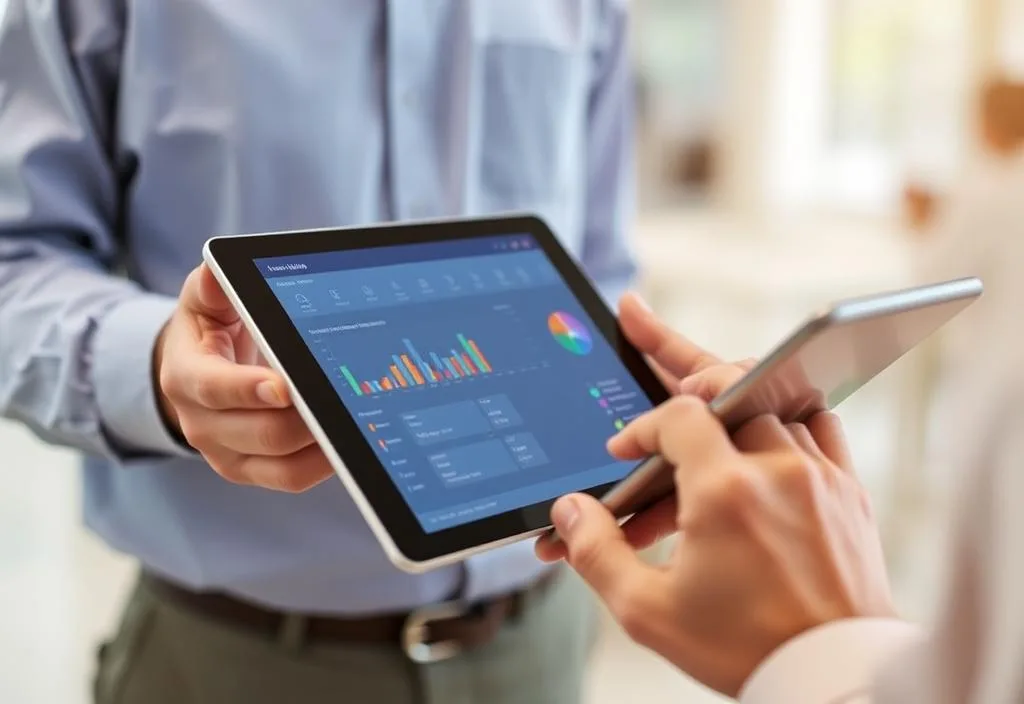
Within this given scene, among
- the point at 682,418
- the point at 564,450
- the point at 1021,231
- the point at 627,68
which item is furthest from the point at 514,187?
the point at 1021,231

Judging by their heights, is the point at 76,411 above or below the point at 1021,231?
Result: below

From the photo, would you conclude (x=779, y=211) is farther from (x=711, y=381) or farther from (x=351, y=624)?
(x=711, y=381)

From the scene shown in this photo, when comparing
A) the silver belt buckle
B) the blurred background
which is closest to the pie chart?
the silver belt buckle

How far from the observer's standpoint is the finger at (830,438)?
0.58 metres

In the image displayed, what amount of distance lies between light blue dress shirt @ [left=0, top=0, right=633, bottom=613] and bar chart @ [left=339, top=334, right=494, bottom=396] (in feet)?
0.68

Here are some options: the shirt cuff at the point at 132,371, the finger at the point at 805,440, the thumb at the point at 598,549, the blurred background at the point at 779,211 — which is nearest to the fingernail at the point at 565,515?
the thumb at the point at 598,549

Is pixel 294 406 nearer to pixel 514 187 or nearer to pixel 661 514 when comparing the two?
pixel 661 514

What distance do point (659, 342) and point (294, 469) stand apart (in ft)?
0.92

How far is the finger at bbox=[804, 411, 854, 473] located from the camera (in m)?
0.58

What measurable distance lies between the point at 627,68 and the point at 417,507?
2.19 ft

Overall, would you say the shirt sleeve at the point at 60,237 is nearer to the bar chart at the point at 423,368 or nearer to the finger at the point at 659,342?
the bar chart at the point at 423,368

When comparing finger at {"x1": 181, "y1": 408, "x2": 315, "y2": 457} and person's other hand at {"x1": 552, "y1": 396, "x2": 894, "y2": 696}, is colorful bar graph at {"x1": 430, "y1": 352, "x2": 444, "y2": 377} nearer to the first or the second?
finger at {"x1": 181, "y1": 408, "x2": 315, "y2": 457}

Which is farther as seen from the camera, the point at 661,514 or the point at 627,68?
the point at 627,68

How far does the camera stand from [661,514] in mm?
619
